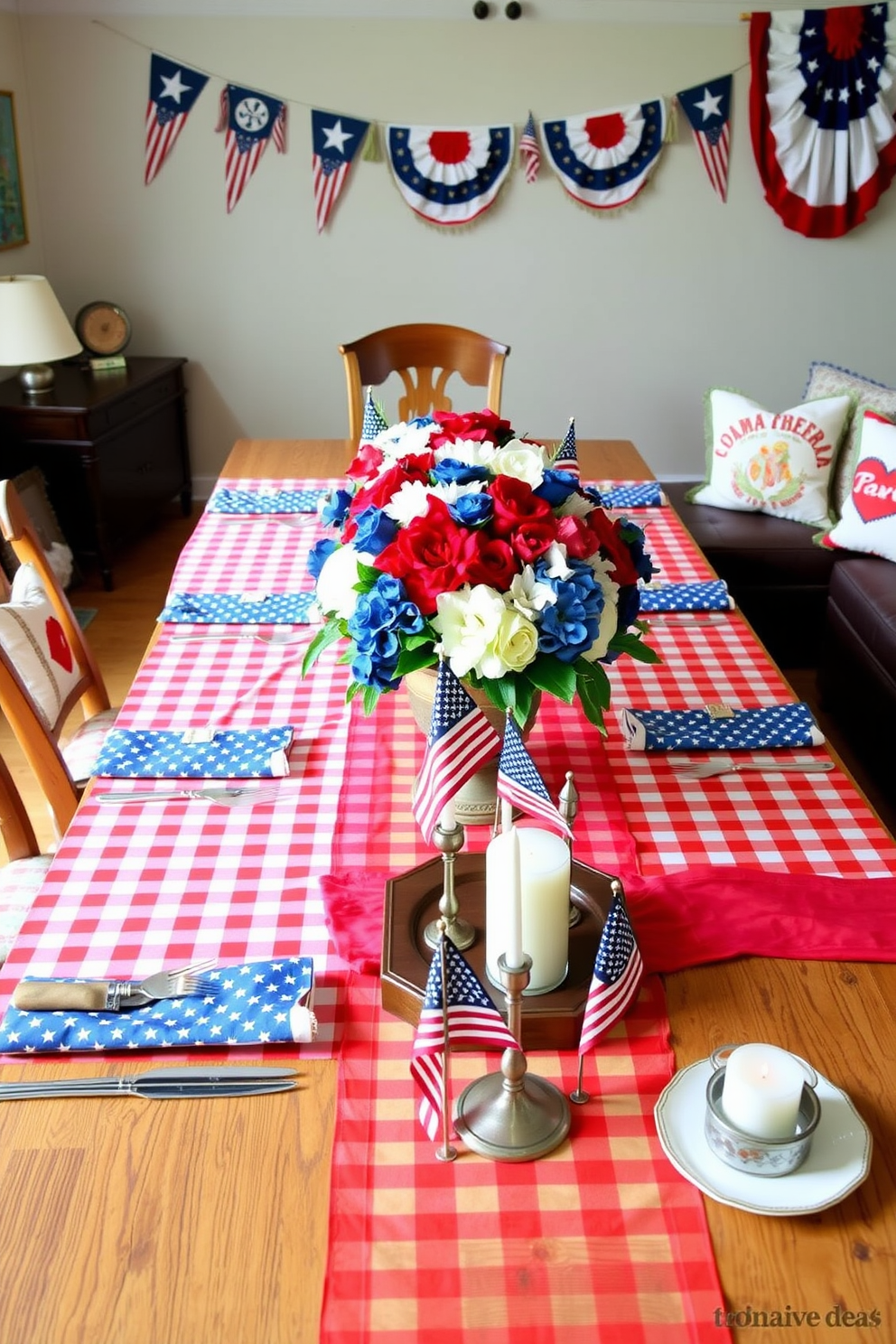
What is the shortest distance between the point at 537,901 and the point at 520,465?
0.53 meters

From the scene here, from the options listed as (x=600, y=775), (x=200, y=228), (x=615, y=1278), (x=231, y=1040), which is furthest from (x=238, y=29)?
Answer: (x=615, y=1278)

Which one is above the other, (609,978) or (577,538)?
(577,538)

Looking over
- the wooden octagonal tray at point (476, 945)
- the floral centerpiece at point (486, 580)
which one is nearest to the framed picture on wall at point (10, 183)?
the floral centerpiece at point (486, 580)

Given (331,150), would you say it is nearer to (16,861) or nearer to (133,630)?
(133,630)

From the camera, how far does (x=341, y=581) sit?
4.50 feet

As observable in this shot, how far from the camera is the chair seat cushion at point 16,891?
1650 mm

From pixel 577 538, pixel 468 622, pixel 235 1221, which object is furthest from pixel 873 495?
pixel 235 1221

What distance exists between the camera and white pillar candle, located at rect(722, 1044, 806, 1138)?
96cm

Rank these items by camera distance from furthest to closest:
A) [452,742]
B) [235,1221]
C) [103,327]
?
[103,327]
[452,742]
[235,1221]

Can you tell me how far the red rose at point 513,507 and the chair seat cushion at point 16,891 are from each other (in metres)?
0.82

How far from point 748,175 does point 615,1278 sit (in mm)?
4291

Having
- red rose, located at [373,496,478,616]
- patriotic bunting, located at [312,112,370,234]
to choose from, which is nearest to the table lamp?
patriotic bunting, located at [312,112,370,234]

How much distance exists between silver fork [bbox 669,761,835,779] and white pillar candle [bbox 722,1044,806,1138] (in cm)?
65

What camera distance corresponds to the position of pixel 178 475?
465 cm
